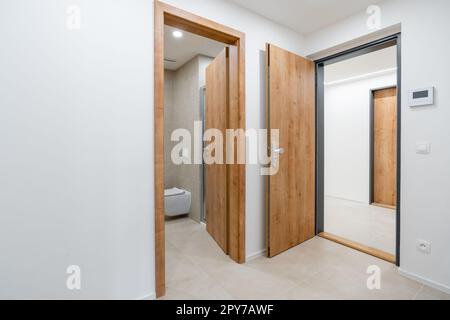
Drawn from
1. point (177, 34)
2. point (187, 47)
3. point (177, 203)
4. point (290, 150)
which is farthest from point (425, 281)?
point (187, 47)

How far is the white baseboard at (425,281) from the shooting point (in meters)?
1.78

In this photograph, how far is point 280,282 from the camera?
6.25 ft

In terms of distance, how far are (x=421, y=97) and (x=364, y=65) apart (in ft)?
7.23

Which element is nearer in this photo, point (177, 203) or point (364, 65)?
point (177, 203)

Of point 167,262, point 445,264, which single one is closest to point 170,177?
point 167,262

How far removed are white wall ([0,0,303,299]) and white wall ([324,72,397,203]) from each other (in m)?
3.89

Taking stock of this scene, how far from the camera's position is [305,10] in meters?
2.25

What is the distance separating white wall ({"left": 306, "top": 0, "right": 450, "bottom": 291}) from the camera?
5.79 feet

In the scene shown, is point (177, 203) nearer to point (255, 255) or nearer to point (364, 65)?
point (255, 255)

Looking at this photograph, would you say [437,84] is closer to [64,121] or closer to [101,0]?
[101,0]

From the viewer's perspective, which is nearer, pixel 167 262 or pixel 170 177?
pixel 167 262

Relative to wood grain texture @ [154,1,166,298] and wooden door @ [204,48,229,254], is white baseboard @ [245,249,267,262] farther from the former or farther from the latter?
wood grain texture @ [154,1,166,298]

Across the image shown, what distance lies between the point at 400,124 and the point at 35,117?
107 inches

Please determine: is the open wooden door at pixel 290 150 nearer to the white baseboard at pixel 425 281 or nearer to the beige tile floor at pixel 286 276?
the beige tile floor at pixel 286 276
